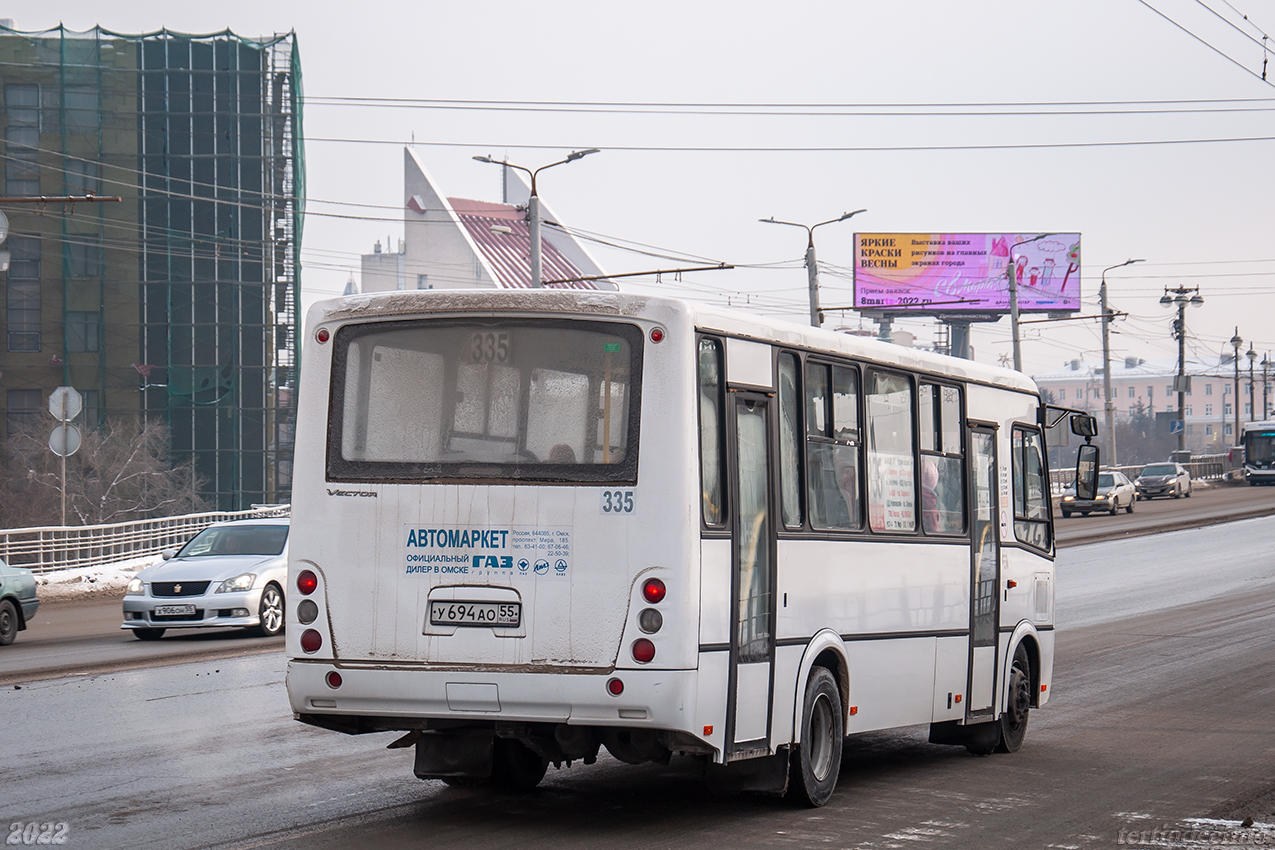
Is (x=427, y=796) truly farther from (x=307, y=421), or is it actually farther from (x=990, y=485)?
(x=990, y=485)

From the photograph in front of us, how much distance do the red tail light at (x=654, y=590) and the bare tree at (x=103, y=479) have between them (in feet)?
142

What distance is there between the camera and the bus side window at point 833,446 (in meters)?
8.48

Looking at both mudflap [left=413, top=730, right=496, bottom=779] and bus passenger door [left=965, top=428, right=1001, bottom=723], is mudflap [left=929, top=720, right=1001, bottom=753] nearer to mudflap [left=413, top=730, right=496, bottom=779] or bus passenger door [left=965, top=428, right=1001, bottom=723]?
bus passenger door [left=965, top=428, right=1001, bottom=723]

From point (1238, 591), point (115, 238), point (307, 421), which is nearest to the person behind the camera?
point (307, 421)

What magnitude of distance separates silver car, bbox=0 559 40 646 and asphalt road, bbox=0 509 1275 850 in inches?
169

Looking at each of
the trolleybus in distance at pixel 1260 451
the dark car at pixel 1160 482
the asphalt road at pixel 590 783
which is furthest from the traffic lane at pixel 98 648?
the trolleybus in distance at pixel 1260 451

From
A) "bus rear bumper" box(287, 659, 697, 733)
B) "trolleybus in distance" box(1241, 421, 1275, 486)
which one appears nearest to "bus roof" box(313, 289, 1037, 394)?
"bus rear bumper" box(287, 659, 697, 733)

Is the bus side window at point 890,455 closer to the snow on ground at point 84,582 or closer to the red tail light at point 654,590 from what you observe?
the red tail light at point 654,590

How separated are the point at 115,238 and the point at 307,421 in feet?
181

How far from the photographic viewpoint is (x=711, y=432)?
7566 mm

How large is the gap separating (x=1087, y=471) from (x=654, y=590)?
19.5ft

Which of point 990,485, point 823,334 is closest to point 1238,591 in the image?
point 990,485

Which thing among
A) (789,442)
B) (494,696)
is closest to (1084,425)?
(789,442)

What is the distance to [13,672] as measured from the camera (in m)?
14.7
